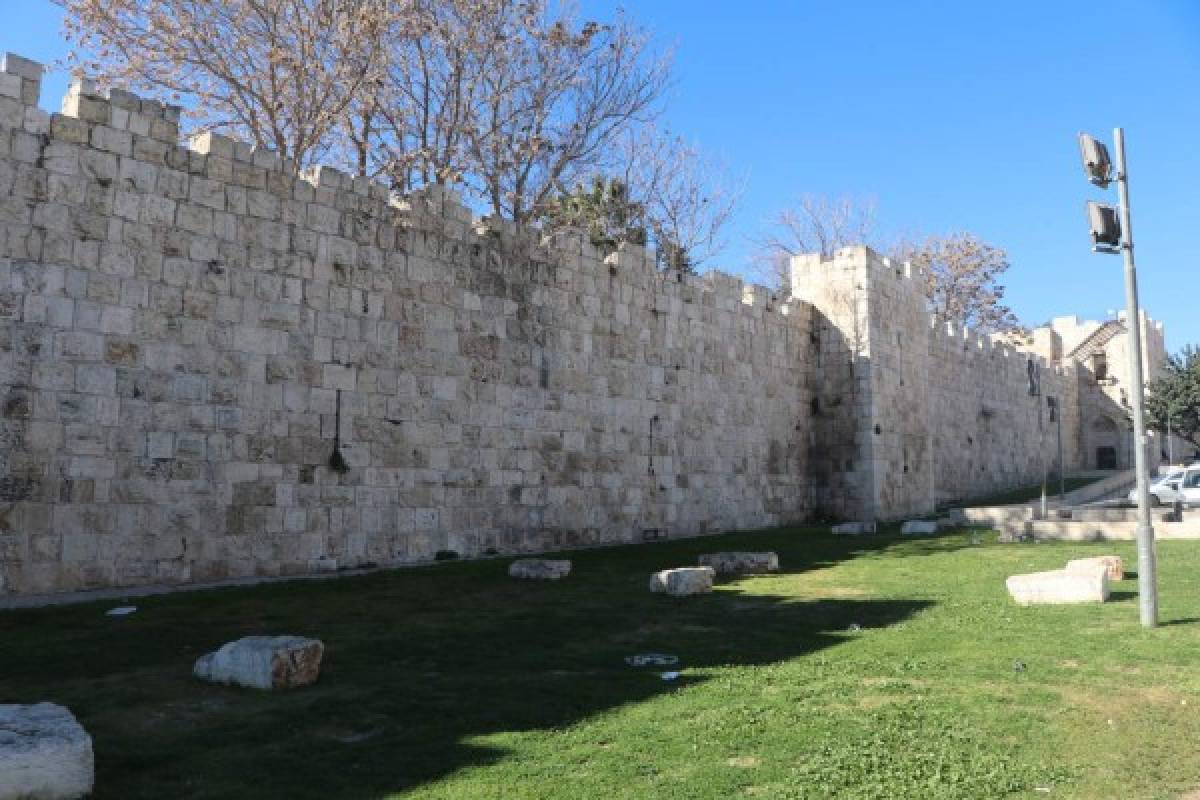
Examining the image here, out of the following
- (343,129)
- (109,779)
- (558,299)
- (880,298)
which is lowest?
(109,779)

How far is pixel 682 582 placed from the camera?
941 centimetres

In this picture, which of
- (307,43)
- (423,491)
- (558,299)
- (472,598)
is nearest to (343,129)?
(307,43)

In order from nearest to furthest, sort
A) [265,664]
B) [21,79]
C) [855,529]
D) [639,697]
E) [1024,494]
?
[639,697] < [265,664] < [21,79] < [855,529] < [1024,494]

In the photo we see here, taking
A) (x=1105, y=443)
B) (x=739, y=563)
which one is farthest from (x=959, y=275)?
(x=739, y=563)

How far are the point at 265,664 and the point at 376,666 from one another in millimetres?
894

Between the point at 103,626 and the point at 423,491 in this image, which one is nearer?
the point at 103,626

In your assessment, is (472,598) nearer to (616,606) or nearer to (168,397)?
(616,606)

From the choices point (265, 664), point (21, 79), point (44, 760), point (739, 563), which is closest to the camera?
point (44, 760)

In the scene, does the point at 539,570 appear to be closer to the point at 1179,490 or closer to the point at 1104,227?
the point at 1104,227

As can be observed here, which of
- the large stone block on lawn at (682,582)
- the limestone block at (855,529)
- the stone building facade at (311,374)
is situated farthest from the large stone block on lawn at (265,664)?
the limestone block at (855,529)

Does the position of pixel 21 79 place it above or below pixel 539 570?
above

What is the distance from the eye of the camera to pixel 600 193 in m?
27.3

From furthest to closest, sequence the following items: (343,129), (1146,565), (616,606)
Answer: (343,129) < (616,606) < (1146,565)

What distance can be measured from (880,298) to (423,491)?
42.7ft
